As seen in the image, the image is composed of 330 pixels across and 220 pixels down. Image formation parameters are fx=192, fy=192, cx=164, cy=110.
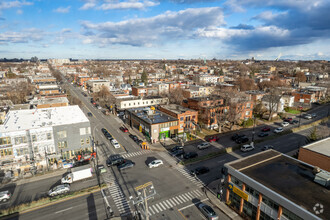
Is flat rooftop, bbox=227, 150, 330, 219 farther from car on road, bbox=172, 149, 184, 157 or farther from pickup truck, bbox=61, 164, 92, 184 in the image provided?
pickup truck, bbox=61, 164, 92, 184

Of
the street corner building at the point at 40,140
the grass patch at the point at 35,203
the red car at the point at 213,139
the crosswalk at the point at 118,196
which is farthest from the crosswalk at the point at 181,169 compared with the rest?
the street corner building at the point at 40,140

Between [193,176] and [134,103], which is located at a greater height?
[134,103]

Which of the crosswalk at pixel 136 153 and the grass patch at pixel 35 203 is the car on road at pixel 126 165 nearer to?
the crosswalk at pixel 136 153

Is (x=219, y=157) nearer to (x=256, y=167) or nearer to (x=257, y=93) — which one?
(x=256, y=167)

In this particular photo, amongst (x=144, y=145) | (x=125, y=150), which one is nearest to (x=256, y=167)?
(x=144, y=145)

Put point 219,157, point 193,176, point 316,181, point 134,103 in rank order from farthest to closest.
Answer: point 134,103
point 219,157
point 193,176
point 316,181
